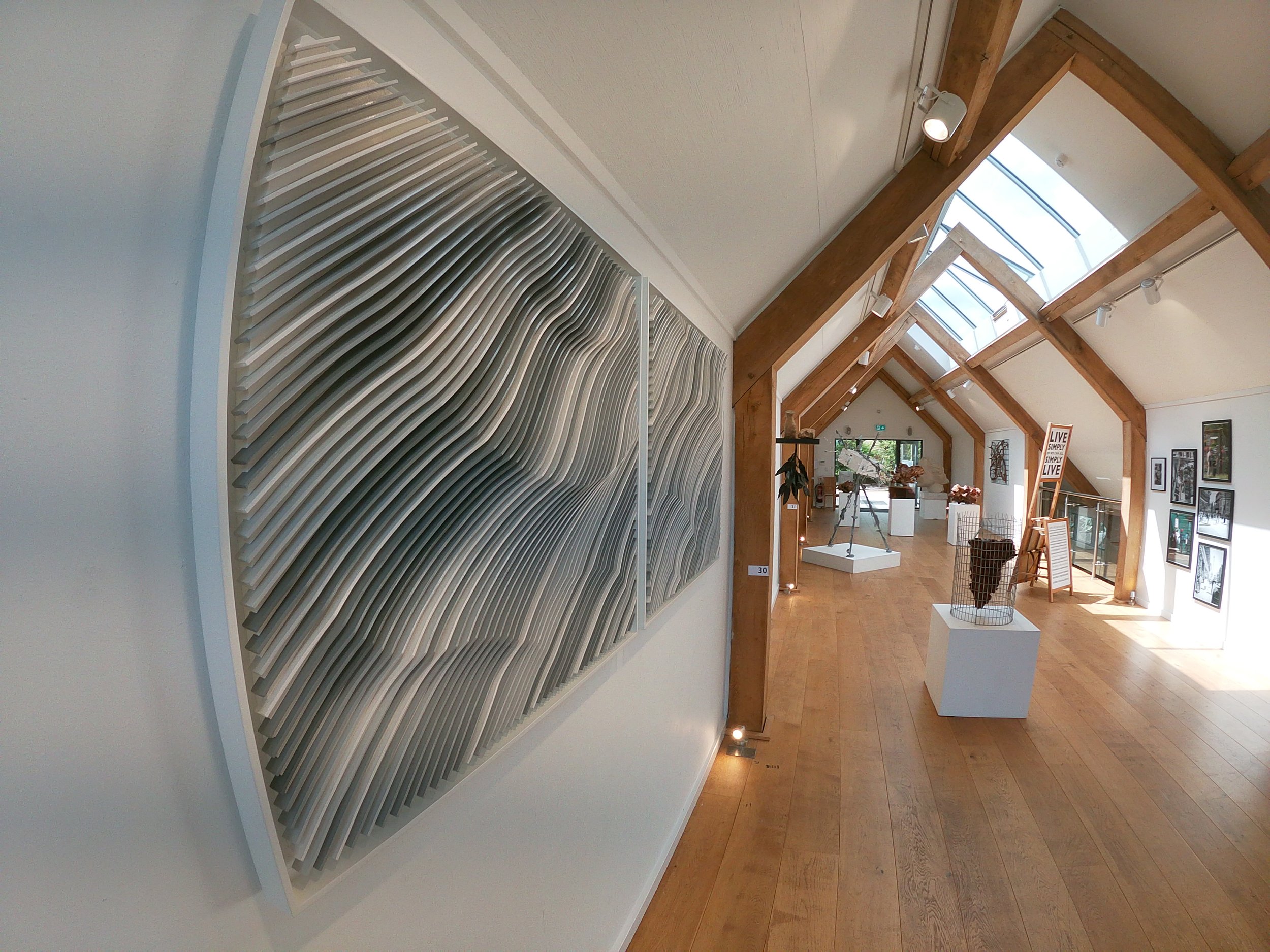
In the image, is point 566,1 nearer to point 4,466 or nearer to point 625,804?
point 4,466

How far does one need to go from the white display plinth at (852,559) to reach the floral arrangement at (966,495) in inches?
130

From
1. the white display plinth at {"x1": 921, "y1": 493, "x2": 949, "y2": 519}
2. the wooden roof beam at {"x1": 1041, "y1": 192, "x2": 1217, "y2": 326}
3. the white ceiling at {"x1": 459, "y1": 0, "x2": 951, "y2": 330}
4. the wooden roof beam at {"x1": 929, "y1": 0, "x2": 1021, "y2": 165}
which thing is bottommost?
the white display plinth at {"x1": 921, "y1": 493, "x2": 949, "y2": 519}

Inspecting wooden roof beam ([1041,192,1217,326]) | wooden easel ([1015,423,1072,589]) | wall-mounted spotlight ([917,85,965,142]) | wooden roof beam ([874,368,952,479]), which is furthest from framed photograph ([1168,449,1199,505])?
wooden roof beam ([874,368,952,479])

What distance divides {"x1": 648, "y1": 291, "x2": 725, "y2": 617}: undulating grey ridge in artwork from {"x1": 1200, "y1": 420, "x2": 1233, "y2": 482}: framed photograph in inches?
209

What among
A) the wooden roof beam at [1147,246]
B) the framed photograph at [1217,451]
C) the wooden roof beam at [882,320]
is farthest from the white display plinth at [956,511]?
the wooden roof beam at [1147,246]

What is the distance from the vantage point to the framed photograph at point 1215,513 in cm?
574

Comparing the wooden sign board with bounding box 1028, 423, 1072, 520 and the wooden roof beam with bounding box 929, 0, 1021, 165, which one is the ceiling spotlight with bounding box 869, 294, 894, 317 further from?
the wooden roof beam with bounding box 929, 0, 1021, 165

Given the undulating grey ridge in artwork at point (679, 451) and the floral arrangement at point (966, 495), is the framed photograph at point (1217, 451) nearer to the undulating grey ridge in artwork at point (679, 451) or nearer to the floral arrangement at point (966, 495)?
the undulating grey ridge in artwork at point (679, 451)

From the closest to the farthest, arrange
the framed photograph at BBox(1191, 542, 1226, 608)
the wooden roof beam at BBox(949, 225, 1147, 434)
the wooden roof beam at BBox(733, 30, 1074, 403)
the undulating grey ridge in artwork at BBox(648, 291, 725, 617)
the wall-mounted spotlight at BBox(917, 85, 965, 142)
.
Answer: the undulating grey ridge in artwork at BBox(648, 291, 725, 617) → the wall-mounted spotlight at BBox(917, 85, 965, 142) → the wooden roof beam at BBox(733, 30, 1074, 403) → the framed photograph at BBox(1191, 542, 1226, 608) → the wooden roof beam at BBox(949, 225, 1147, 434)

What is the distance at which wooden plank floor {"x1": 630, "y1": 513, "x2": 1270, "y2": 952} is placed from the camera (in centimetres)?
244

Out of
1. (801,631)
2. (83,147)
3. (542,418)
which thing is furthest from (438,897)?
(801,631)

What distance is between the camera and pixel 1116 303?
5965 millimetres

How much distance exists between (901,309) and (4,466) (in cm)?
→ 853

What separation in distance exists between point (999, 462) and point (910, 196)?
10.9 m
